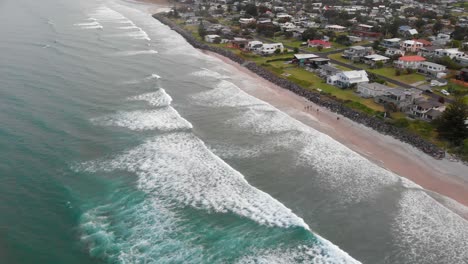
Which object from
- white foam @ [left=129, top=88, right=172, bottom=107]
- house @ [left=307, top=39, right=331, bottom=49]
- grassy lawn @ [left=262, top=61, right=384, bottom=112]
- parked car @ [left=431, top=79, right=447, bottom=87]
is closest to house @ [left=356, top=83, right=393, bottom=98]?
grassy lawn @ [left=262, top=61, right=384, bottom=112]

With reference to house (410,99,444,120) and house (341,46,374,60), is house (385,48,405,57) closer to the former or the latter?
house (341,46,374,60)

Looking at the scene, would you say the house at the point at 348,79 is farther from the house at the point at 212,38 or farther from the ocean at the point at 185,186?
the house at the point at 212,38

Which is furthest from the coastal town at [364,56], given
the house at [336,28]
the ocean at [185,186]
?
the ocean at [185,186]

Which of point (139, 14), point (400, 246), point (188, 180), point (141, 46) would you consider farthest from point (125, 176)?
point (139, 14)

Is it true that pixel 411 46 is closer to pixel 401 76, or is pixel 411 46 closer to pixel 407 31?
pixel 407 31

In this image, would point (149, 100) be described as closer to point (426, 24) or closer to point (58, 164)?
point (58, 164)

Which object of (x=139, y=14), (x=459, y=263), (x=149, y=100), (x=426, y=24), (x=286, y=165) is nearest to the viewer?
(x=459, y=263)

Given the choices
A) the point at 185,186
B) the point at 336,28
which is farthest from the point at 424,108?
the point at 336,28
